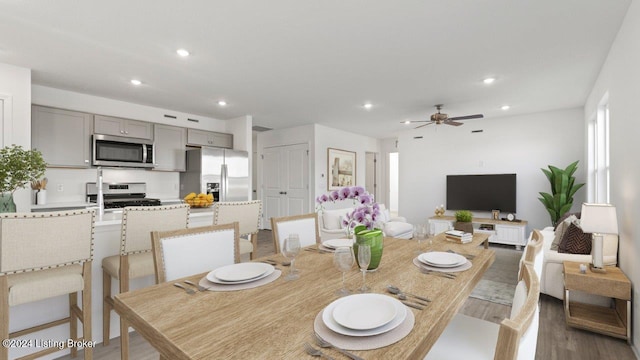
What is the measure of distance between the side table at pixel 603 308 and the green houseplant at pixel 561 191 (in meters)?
2.44

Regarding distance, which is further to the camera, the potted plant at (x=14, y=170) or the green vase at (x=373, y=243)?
the potted plant at (x=14, y=170)

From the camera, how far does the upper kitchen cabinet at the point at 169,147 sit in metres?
4.78

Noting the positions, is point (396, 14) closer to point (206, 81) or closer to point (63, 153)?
point (206, 81)

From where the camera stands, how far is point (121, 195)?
454 cm

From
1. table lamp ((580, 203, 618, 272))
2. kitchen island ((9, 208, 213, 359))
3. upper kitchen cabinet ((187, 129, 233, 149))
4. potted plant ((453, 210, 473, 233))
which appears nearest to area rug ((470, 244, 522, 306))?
potted plant ((453, 210, 473, 233))

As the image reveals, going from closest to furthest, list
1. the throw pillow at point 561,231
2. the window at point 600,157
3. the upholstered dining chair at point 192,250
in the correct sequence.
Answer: the upholstered dining chair at point 192,250
the throw pillow at point 561,231
the window at point 600,157

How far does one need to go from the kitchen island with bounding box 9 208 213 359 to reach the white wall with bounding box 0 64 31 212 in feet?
5.43

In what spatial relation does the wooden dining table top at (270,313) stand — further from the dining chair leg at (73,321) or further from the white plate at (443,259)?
the dining chair leg at (73,321)

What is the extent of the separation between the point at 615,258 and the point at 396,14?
277cm

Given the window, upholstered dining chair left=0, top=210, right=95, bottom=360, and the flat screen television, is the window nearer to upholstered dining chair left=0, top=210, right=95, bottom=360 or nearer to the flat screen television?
the flat screen television

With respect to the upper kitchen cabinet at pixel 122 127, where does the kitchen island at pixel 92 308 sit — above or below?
below

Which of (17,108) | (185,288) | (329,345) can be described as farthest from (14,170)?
(329,345)

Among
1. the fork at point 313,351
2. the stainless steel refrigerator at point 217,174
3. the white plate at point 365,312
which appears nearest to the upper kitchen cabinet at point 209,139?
the stainless steel refrigerator at point 217,174

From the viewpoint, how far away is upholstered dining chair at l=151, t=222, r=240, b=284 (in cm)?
141
